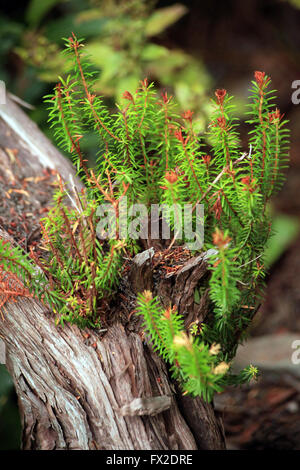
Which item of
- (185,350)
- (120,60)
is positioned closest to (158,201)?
(185,350)

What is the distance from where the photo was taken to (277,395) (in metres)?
1.70

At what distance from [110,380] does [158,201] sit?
467mm

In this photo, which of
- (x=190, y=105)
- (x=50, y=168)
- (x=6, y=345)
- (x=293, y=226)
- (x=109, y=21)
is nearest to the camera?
(x=6, y=345)

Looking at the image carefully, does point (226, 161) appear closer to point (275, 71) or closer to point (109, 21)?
point (109, 21)

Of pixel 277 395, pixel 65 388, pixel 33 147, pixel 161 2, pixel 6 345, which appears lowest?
pixel 277 395

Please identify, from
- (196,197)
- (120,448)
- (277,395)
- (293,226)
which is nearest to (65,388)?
(120,448)

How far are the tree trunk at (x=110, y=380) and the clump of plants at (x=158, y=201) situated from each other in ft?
0.15

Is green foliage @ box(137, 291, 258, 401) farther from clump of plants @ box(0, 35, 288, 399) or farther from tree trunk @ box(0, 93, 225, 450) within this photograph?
tree trunk @ box(0, 93, 225, 450)

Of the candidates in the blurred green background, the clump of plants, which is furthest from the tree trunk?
the blurred green background

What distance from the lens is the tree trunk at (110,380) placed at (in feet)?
3.22

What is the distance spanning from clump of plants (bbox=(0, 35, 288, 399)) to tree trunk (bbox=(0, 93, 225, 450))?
0.15 ft

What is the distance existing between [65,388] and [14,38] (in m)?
2.14

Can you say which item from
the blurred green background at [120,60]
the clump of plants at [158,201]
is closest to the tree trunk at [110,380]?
the clump of plants at [158,201]

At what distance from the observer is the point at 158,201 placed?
113 centimetres
